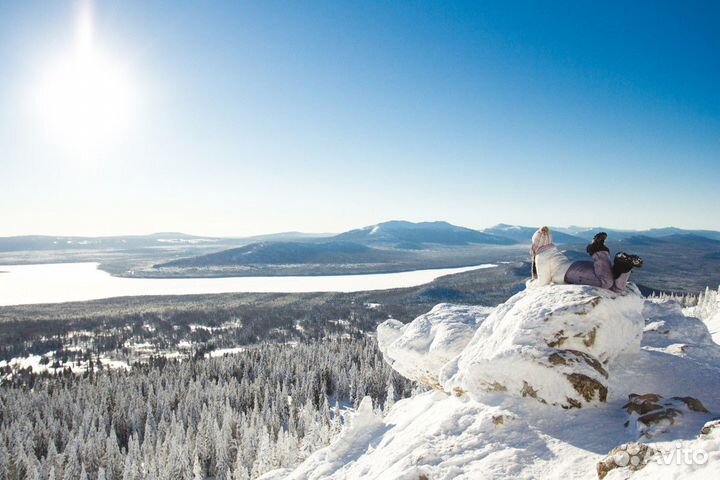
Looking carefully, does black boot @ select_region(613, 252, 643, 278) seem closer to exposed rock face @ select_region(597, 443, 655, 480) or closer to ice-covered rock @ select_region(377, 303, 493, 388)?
ice-covered rock @ select_region(377, 303, 493, 388)

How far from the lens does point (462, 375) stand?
14.2 metres

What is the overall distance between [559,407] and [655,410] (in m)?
2.27

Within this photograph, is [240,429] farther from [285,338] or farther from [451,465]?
[285,338]

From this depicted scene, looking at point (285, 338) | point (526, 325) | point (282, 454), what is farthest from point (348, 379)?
point (526, 325)

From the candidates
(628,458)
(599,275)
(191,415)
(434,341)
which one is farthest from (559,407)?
(191,415)

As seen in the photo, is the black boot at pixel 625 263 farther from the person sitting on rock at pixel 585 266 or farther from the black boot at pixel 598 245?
the black boot at pixel 598 245

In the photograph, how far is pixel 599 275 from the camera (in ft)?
47.7

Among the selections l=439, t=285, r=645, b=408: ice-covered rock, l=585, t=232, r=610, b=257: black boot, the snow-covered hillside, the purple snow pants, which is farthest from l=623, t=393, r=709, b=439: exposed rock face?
l=585, t=232, r=610, b=257: black boot

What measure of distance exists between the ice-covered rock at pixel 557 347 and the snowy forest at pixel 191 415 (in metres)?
34.4

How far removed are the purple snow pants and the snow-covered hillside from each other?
1.55 ft

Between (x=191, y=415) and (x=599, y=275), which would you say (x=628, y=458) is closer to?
(x=599, y=275)

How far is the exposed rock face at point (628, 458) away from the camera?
8789 mm

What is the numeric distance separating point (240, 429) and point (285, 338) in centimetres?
8813

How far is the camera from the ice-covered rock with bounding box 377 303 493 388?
18.2m
